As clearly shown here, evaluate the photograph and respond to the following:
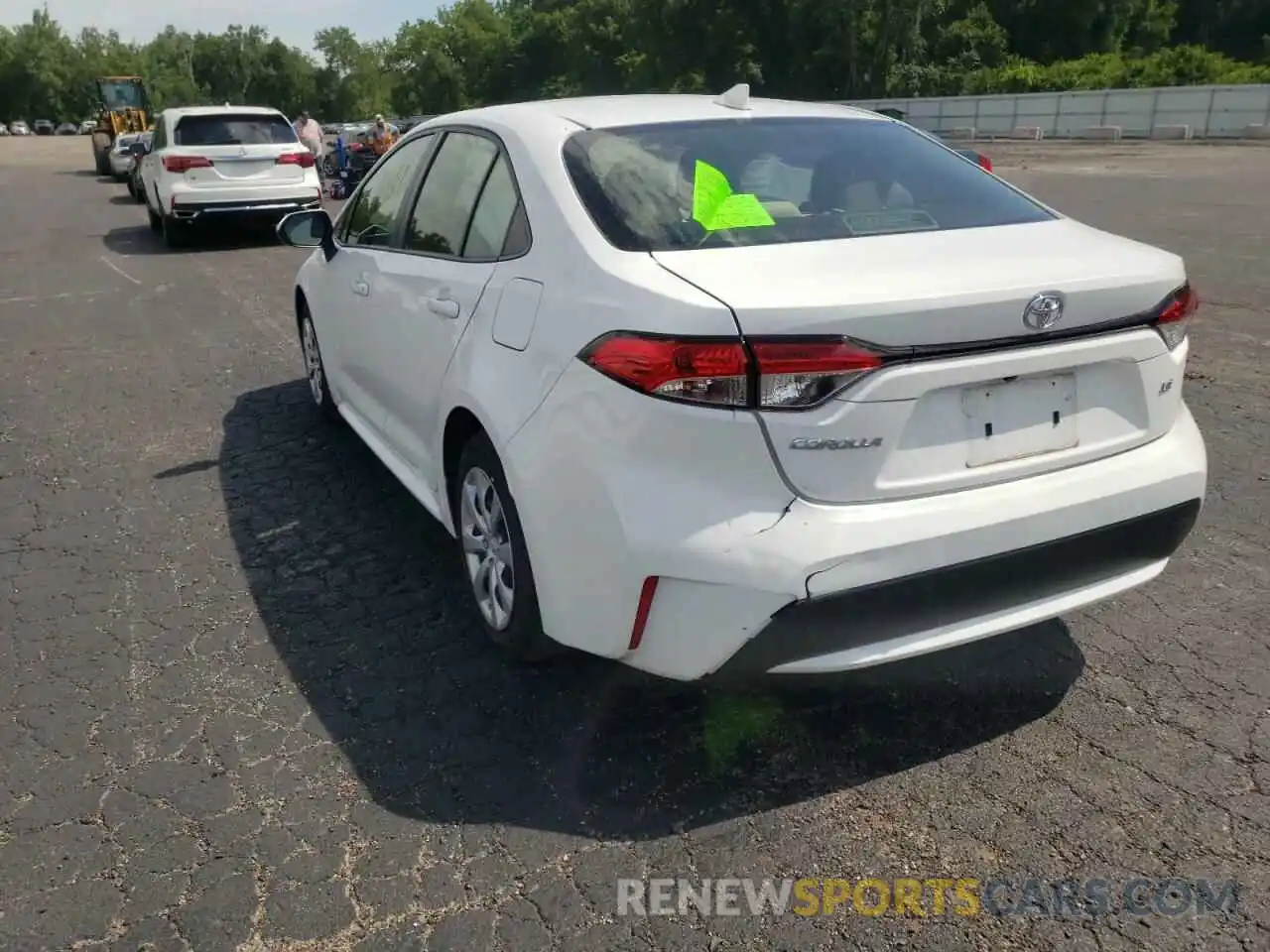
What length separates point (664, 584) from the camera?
2.45m

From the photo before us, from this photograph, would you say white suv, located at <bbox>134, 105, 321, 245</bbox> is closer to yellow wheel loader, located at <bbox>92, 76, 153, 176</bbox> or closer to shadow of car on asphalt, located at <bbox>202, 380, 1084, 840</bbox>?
shadow of car on asphalt, located at <bbox>202, 380, 1084, 840</bbox>

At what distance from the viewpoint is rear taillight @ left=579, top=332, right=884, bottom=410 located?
2307mm

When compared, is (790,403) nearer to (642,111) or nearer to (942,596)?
(942,596)

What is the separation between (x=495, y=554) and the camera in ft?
10.5

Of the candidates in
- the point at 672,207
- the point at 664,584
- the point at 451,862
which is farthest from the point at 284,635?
the point at 672,207

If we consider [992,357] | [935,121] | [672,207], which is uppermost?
[672,207]

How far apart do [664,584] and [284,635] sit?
1.70 meters

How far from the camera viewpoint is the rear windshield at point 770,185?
9.14 ft

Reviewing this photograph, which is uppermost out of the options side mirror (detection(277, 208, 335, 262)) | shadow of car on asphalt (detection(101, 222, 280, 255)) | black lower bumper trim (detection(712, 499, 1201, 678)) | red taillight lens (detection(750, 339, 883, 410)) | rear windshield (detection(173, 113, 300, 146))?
red taillight lens (detection(750, 339, 883, 410))

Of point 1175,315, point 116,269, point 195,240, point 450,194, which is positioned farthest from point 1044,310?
point 195,240

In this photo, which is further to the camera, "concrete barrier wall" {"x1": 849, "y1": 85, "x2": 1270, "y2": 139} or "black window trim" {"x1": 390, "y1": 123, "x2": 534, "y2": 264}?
"concrete barrier wall" {"x1": 849, "y1": 85, "x2": 1270, "y2": 139}

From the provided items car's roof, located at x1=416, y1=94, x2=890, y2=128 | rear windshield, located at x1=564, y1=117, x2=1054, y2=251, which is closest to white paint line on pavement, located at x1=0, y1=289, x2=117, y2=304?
car's roof, located at x1=416, y1=94, x2=890, y2=128

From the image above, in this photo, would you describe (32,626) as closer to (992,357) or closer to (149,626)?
(149,626)

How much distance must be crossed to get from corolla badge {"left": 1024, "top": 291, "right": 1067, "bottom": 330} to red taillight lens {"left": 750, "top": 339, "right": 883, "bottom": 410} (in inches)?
16.8
